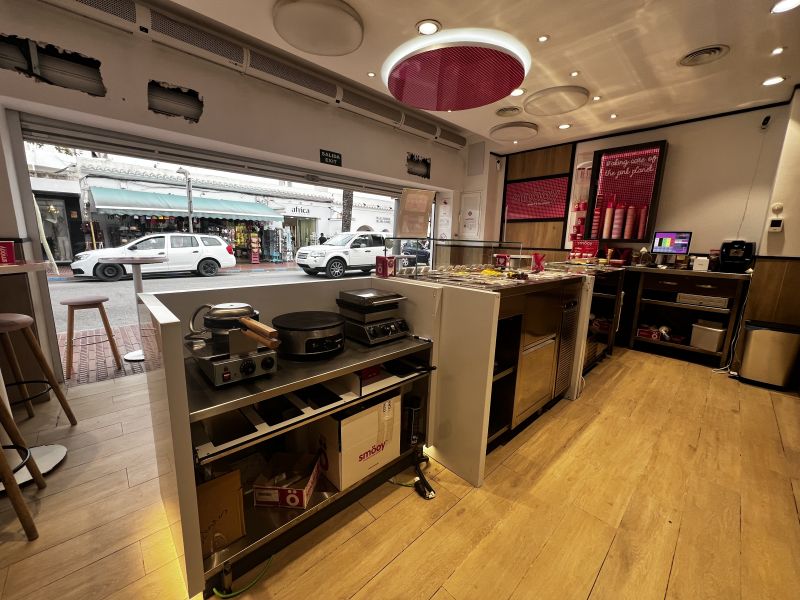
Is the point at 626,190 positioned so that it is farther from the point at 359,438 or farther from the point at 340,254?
the point at 359,438

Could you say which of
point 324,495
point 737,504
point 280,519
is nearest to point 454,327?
point 324,495

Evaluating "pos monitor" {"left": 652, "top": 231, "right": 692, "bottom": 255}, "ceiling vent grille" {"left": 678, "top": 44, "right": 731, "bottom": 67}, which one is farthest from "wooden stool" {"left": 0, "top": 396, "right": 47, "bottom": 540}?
"pos monitor" {"left": 652, "top": 231, "right": 692, "bottom": 255}

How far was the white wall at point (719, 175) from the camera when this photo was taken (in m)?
3.40

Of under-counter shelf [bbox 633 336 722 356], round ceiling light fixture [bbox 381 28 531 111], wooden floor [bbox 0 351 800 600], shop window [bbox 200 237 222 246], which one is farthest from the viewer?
shop window [bbox 200 237 222 246]

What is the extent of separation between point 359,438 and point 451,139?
474 centimetres

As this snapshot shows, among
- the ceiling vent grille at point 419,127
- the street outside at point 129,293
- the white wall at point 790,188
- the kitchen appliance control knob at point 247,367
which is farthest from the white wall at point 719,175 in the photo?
the kitchen appliance control knob at point 247,367

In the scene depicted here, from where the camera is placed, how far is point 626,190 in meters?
4.18

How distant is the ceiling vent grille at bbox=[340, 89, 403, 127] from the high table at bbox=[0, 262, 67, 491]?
303 centimetres

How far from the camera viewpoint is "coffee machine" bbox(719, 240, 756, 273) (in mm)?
3227

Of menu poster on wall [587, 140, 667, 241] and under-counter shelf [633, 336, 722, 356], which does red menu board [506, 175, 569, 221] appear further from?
under-counter shelf [633, 336, 722, 356]

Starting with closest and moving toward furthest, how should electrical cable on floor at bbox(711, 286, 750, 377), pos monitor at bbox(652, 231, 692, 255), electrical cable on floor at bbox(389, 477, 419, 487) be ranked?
electrical cable on floor at bbox(389, 477, 419, 487) → electrical cable on floor at bbox(711, 286, 750, 377) → pos monitor at bbox(652, 231, 692, 255)

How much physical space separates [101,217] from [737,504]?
5.34 meters

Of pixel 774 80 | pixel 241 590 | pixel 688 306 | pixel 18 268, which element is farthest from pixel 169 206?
pixel 774 80

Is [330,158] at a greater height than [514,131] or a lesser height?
lesser
